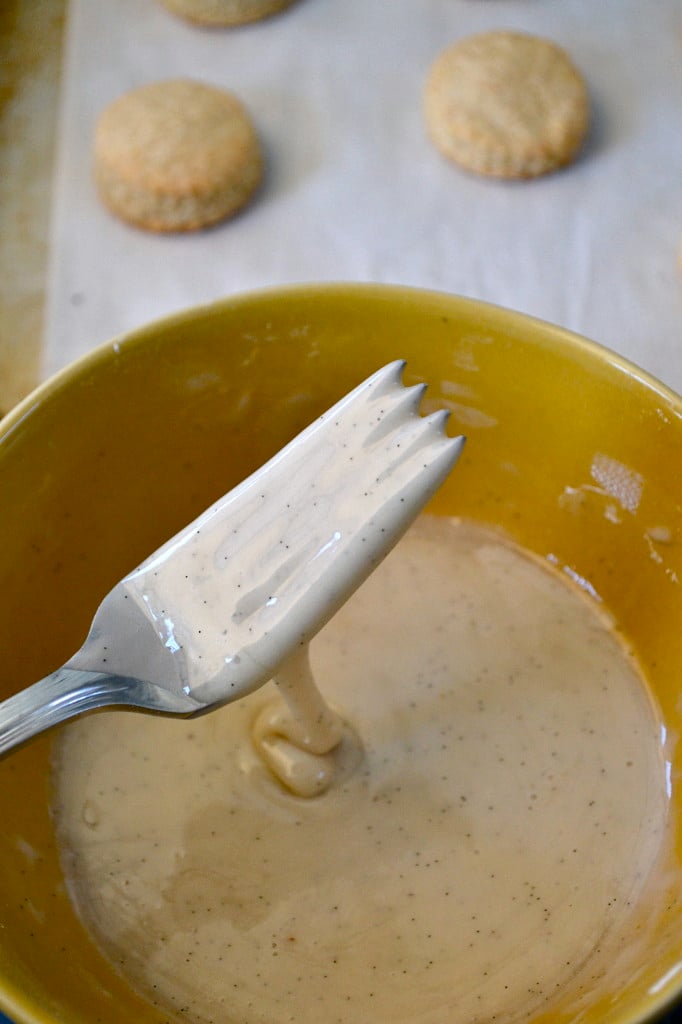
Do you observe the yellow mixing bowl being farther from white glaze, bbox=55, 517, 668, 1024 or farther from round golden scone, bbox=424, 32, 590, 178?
round golden scone, bbox=424, 32, 590, 178

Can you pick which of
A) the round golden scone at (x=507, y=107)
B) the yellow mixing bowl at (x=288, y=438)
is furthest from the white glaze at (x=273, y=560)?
the round golden scone at (x=507, y=107)

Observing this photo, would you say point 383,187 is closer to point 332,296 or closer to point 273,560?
point 332,296

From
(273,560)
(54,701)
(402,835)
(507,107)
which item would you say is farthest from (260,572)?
(507,107)

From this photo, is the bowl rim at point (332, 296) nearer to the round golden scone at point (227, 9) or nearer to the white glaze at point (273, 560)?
the white glaze at point (273, 560)

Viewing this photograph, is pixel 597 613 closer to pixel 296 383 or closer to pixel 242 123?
pixel 296 383

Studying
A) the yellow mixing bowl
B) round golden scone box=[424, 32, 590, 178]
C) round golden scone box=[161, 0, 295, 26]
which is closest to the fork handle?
the yellow mixing bowl
